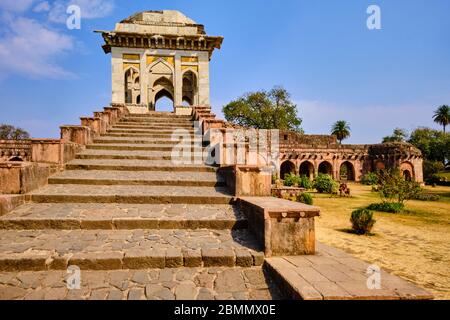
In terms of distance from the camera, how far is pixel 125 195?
491 centimetres

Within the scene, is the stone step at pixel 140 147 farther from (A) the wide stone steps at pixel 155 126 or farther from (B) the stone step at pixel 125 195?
(B) the stone step at pixel 125 195

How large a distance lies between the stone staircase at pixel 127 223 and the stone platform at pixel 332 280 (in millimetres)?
495

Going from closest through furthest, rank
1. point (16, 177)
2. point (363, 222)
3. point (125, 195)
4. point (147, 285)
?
point (147, 285), point (16, 177), point (125, 195), point (363, 222)

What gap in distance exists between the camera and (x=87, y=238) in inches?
141

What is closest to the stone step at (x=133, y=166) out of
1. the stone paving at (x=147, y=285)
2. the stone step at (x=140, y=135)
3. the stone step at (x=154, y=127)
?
the stone step at (x=140, y=135)

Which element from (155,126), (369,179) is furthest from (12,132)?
(369,179)

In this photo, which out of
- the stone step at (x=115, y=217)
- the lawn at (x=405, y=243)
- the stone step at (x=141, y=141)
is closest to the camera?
the stone step at (x=115, y=217)

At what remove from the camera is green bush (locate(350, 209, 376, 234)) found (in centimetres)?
887

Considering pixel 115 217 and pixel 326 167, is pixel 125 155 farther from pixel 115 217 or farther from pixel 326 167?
pixel 326 167

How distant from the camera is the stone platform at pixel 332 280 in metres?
2.14

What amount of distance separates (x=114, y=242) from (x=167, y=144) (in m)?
5.86

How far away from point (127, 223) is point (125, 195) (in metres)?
1.06
